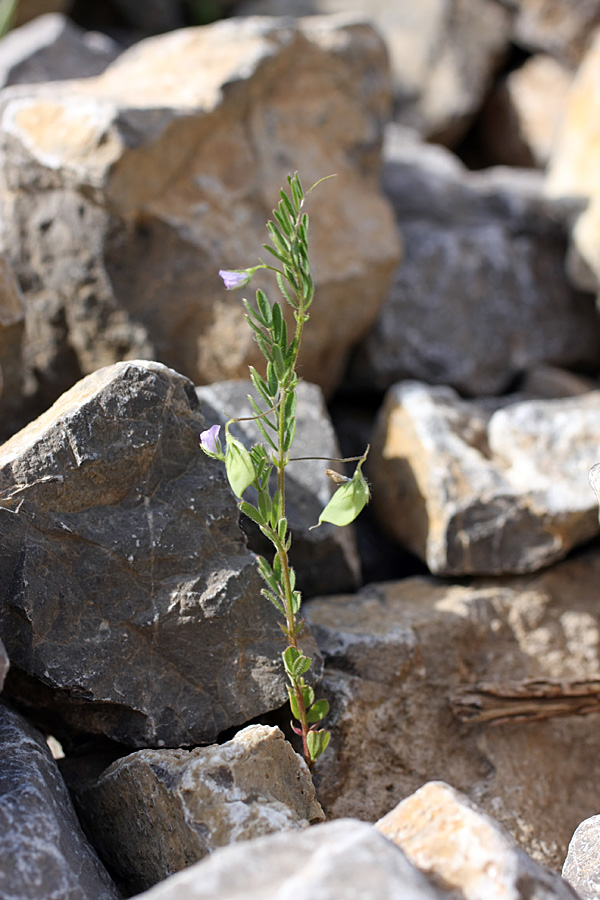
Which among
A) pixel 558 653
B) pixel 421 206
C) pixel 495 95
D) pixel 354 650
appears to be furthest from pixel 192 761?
pixel 495 95

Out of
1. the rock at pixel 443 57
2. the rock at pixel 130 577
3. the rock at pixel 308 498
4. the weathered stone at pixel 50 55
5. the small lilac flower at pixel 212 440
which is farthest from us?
the rock at pixel 443 57

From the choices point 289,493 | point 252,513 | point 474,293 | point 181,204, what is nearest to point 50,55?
point 181,204

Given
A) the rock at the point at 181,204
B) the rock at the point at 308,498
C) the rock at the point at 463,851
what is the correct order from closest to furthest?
the rock at the point at 463,851, the rock at the point at 308,498, the rock at the point at 181,204

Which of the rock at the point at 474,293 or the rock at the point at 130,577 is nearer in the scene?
the rock at the point at 130,577

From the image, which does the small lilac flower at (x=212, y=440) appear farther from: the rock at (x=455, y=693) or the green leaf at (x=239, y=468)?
the rock at (x=455, y=693)

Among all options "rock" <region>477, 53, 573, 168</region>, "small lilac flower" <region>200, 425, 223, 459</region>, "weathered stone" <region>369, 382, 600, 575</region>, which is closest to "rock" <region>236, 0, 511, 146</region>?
"rock" <region>477, 53, 573, 168</region>

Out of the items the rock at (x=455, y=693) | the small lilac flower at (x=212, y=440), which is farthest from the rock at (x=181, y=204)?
the small lilac flower at (x=212, y=440)

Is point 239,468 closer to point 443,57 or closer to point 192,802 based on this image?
point 192,802
